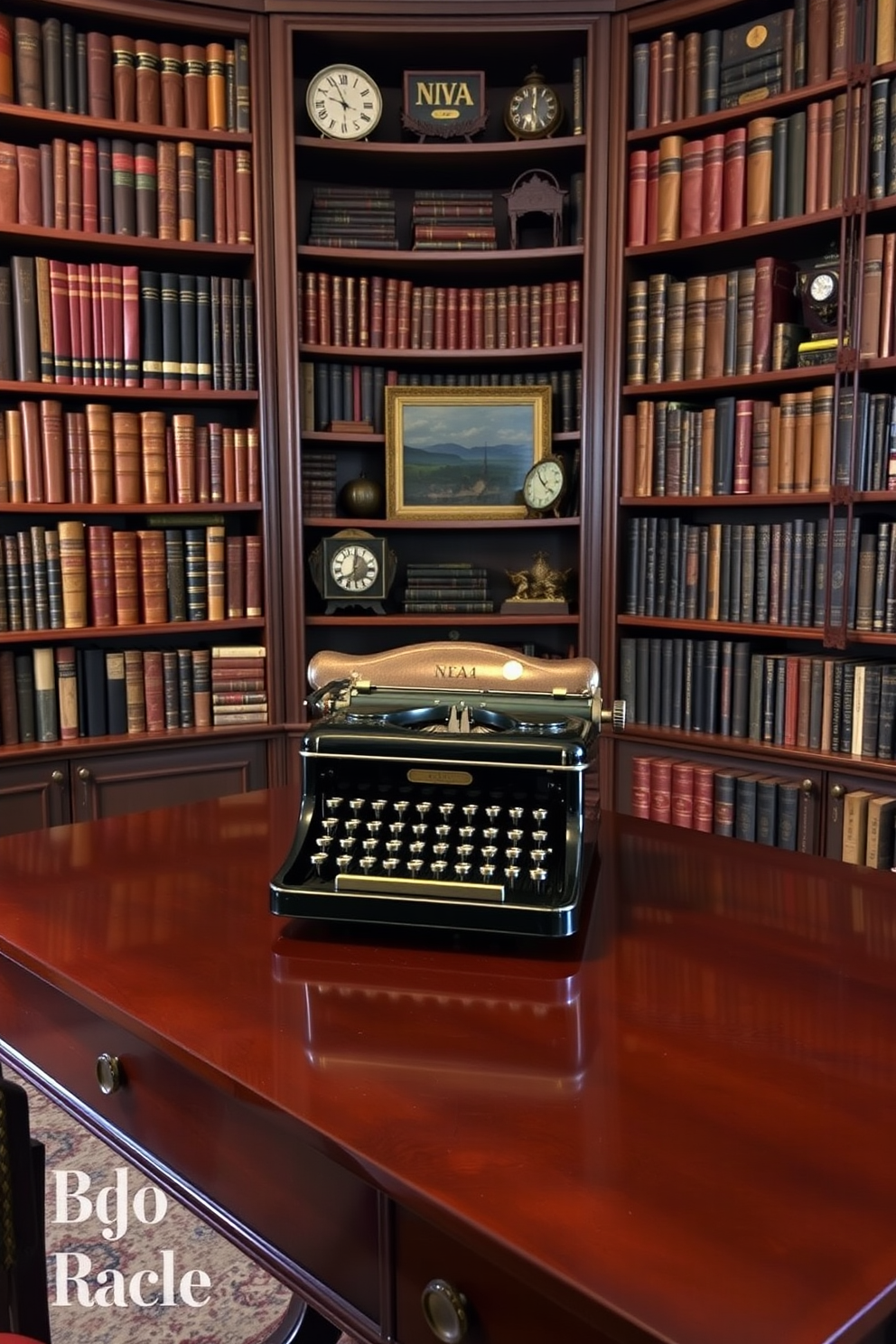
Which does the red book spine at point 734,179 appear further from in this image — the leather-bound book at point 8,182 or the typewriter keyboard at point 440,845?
the typewriter keyboard at point 440,845

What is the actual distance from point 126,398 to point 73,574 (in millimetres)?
578

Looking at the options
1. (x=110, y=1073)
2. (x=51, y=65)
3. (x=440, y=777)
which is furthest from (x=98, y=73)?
(x=110, y=1073)

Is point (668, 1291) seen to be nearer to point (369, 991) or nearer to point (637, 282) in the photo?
point (369, 991)

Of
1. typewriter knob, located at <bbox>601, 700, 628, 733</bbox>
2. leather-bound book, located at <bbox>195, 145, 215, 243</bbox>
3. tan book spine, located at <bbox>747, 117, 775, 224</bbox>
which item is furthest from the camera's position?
leather-bound book, located at <bbox>195, 145, 215, 243</bbox>

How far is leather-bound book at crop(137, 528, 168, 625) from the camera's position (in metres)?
3.10

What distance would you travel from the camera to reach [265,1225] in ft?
2.68

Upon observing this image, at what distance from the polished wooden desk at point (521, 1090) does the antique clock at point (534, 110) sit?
2564 millimetres

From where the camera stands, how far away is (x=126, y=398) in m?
3.18

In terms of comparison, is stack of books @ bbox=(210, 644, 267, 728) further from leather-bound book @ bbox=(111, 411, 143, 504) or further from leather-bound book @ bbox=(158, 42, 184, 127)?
leather-bound book @ bbox=(158, 42, 184, 127)

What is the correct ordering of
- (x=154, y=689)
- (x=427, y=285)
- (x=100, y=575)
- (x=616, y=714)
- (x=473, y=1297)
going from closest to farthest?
(x=473, y=1297), (x=616, y=714), (x=100, y=575), (x=154, y=689), (x=427, y=285)

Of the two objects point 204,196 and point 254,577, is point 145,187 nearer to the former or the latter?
point 204,196

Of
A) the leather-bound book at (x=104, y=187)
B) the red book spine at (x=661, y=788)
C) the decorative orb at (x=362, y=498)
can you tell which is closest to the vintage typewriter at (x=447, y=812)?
the red book spine at (x=661, y=788)

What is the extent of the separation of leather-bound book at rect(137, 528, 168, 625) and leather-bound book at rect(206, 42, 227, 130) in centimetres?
118

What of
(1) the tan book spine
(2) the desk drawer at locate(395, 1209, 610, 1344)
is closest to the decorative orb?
(1) the tan book spine
